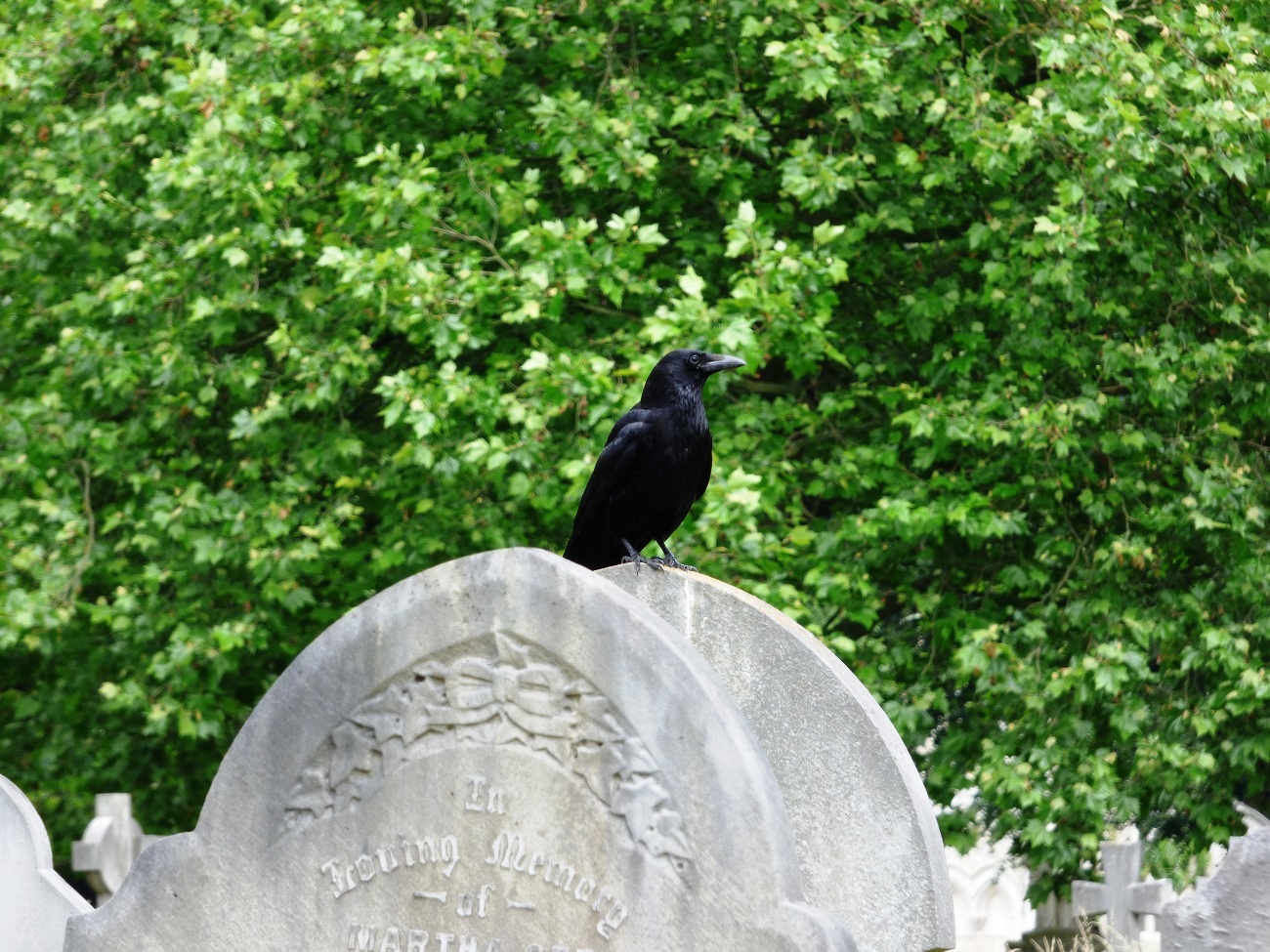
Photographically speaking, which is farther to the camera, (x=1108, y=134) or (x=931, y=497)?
(x=931, y=497)

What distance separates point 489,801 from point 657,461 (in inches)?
85.5

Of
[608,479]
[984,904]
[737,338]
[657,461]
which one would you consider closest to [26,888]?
[608,479]

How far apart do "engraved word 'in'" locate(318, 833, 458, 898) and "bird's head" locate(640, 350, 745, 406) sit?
233 cm

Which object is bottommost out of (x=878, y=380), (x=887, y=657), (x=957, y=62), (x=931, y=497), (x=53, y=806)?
(x=53, y=806)

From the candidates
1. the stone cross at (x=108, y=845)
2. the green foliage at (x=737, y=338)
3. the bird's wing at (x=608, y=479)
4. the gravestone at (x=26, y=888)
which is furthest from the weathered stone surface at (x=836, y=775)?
the stone cross at (x=108, y=845)

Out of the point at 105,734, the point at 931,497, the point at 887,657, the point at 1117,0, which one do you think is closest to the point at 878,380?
the point at 931,497

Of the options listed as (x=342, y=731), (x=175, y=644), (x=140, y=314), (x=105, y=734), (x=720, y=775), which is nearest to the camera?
(x=720, y=775)

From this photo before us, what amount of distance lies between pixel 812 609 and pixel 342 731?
516 cm

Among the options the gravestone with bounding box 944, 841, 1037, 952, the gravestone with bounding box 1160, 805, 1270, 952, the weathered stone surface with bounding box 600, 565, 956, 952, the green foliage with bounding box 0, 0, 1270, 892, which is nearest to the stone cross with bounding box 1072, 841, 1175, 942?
the green foliage with bounding box 0, 0, 1270, 892

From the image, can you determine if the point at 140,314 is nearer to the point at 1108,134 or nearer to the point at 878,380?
the point at 878,380

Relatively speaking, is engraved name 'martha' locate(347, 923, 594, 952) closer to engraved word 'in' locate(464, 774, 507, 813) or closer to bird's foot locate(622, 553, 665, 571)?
engraved word 'in' locate(464, 774, 507, 813)

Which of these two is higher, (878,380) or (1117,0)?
(1117,0)

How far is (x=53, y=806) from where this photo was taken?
12.0 metres

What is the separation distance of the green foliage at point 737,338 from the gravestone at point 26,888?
3.12 meters
